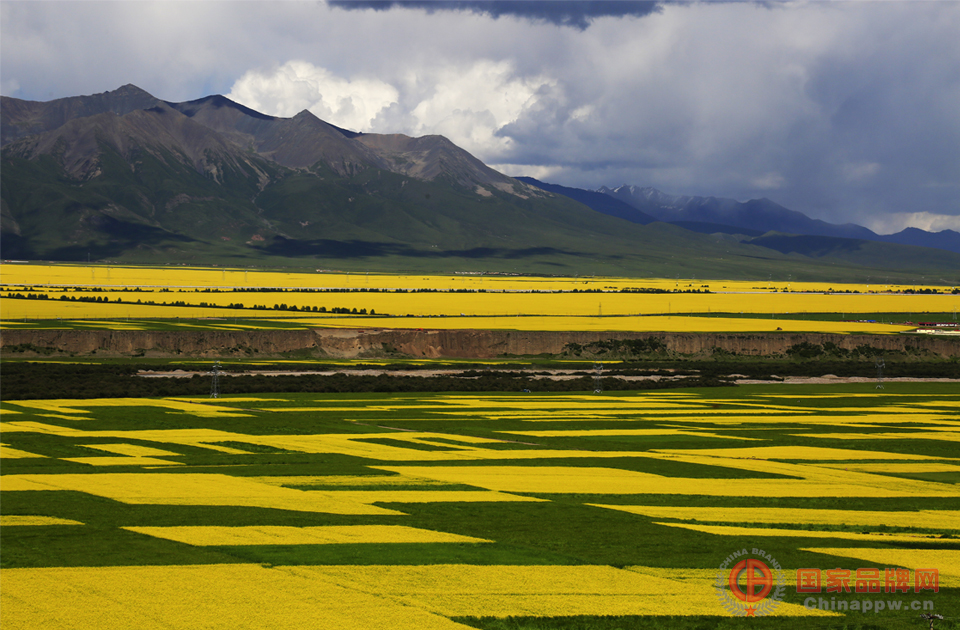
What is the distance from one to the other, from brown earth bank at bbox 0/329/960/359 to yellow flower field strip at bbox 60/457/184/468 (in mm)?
44440

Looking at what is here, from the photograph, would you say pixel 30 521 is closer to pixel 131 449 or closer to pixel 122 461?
pixel 122 461

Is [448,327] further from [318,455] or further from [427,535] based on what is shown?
[427,535]

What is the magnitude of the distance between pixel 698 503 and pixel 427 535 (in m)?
7.86

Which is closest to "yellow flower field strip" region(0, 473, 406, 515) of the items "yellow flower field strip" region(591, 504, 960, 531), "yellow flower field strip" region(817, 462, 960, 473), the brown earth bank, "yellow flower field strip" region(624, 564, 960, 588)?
"yellow flower field strip" region(591, 504, 960, 531)

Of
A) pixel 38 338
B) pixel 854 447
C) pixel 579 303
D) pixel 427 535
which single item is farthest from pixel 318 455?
pixel 579 303

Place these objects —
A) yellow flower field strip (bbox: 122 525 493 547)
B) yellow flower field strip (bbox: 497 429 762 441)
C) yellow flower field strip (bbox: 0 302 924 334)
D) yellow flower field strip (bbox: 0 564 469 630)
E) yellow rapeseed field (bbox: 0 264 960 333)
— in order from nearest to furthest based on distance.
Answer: yellow flower field strip (bbox: 0 564 469 630) → yellow flower field strip (bbox: 122 525 493 547) → yellow flower field strip (bbox: 497 429 762 441) → yellow flower field strip (bbox: 0 302 924 334) → yellow rapeseed field (bbox: 0 264 960 333)

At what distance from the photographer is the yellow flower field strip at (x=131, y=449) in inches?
1182

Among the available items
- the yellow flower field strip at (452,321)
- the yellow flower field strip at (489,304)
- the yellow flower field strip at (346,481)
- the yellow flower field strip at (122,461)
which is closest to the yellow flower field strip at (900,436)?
the yellow flower field strip at (346,481)

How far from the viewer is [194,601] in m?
15.2

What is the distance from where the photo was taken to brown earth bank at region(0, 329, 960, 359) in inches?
2844

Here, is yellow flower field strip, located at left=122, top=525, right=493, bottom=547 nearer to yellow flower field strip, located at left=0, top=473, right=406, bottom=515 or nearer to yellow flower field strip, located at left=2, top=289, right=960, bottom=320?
yellow flower field strip, located at left=0, top=473, right=406, bottom=515

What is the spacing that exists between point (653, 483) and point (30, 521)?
16.5 metres

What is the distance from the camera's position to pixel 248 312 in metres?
99.8

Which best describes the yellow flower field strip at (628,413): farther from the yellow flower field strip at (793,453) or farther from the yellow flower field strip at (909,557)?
the yellow flower field strip at (909,557)
